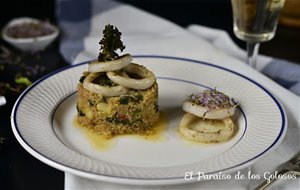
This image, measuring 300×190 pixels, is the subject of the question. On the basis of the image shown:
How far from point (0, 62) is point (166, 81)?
97 cm

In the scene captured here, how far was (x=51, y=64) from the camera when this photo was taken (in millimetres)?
2844

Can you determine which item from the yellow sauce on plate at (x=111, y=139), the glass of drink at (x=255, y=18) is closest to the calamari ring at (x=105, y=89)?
the yellow sauce on plate at (x=111, y=139)

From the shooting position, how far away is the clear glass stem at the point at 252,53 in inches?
104

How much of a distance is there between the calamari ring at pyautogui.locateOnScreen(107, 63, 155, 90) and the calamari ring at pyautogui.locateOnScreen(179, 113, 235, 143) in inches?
8.4

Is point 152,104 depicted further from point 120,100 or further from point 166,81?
point 166,81

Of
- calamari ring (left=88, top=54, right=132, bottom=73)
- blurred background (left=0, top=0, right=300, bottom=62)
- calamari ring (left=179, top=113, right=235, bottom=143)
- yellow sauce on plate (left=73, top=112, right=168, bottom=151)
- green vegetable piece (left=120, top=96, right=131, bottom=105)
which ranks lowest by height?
blurred background (left=0, top=0, right=300, bottom=62)

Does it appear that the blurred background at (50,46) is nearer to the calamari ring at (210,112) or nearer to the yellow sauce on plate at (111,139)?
the yellow sauce on plate at (111,139)

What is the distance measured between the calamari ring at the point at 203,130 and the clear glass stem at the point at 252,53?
2.31 ft

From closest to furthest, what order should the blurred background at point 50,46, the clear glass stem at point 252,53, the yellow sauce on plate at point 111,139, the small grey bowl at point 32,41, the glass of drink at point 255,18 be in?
the blurred background at point 50,46 < the yellow sauce on plate at point 111,139 < the glass of drink at point 255,18 < the clear glass stem at point 252,53 < the small grey bowl at point 32,41

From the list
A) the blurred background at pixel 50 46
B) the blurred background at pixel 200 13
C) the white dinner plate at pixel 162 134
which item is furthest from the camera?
the blurred background at pixel 200 13

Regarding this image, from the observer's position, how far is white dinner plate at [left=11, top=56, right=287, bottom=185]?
66.3 inches

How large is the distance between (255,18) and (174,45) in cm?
54

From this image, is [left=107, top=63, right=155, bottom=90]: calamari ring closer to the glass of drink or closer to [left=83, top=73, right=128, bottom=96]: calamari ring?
[left=83, top=73, right=128, bottom=96]: calamari ring

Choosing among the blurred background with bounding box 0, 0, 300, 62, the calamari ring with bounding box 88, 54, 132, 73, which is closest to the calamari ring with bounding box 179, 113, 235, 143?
the calamari ring with bounding box 88, 54, 132, 73
